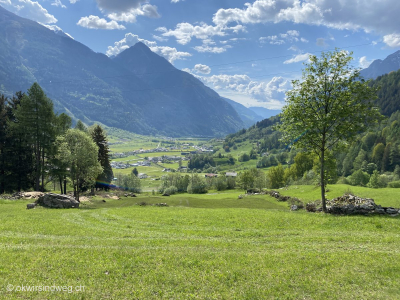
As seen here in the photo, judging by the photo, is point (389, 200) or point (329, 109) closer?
point (329, 109)

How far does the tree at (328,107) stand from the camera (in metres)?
27.2

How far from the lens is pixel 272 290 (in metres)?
11.6

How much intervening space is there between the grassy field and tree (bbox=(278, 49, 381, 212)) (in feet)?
36.4

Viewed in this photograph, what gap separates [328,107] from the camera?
28.8 meters

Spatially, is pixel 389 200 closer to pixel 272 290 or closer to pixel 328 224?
pixel 328 224

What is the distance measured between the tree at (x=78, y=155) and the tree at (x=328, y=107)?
Answer: 41788 mm

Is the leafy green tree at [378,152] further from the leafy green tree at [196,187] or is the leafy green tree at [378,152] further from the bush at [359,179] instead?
the leafy green tree at [196,187]

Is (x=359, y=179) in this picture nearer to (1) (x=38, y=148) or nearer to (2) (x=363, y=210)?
(2) (x=363, y=210)

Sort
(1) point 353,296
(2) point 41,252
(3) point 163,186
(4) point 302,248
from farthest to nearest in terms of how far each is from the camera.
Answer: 1. (3) point 163,186
2. (4) point 302,248
3. (2) point 41,252
4. (1) point 353,296

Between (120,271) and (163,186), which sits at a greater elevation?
(120,271)

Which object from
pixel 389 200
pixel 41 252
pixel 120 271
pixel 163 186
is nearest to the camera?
pixel 120 271

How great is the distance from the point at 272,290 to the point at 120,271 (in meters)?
8.54

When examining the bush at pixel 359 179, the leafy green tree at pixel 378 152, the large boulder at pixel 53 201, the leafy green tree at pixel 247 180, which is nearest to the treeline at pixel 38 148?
the large boulder at pixel 53 201

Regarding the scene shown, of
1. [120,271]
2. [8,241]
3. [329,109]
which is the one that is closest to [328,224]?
[329,109]
